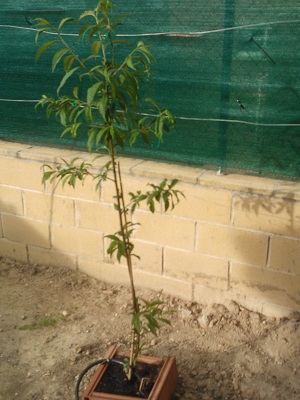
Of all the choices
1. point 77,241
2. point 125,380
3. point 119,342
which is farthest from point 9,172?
point 125,380

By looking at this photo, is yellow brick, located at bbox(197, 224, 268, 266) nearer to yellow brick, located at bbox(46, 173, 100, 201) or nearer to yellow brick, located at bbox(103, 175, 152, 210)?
yellow brick, located at bbox(103, 175, 152, 210)

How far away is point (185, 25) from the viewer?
10.2 ft

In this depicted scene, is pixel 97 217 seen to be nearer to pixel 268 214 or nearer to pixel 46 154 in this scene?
pixel 46 154

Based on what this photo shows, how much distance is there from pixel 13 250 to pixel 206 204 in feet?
5.70

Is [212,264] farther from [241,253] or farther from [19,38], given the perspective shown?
[19,38]

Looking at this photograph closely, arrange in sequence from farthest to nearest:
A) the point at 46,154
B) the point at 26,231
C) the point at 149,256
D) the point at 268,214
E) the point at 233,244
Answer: the point at 26,231
the point at 46,154
the point at 149,256
the point at 233,244
the point at 268,214

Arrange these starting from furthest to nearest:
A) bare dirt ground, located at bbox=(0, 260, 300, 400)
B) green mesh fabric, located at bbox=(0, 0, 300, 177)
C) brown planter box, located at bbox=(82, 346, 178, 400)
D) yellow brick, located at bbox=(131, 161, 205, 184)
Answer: yellow brick, located at bbox=(131, 161, 205, 184) < green mesh fabric, located at bbox=(0, 0, 300, 177) < bare dirt ground, located at bbox=(0, 260, 300, 400) < brown planter box, located at bbox=(82, 346, 178, 400)

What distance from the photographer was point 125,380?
2543 mm

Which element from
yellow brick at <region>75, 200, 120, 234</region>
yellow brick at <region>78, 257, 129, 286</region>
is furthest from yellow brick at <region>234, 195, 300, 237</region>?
yellow brick at <region>78, 257, 129, 286</region>

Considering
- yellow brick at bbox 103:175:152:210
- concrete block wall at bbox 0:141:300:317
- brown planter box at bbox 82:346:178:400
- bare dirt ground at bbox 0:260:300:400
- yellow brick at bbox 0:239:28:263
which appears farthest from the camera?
yellow brick at bbox 0:239:28:263

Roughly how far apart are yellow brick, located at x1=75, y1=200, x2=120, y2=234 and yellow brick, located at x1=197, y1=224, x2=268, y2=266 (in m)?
0.63

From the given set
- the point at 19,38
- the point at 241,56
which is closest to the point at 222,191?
the point at 241,56

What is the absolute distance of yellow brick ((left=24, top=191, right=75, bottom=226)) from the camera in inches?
144

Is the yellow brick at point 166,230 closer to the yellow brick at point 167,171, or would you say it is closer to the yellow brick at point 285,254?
the yellow brick at point 167,171
